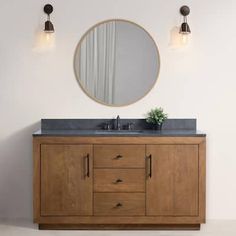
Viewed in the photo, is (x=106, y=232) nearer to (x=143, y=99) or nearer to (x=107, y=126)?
(x=107, y=126)

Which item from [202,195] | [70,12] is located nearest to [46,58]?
[70,12]

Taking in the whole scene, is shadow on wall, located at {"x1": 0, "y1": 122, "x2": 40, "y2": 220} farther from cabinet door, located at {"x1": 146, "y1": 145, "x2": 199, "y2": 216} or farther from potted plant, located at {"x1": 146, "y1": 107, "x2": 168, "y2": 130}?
cabinet door, located at {"x1": 146, "y1": 145, "x2": 199, "y2": 216}

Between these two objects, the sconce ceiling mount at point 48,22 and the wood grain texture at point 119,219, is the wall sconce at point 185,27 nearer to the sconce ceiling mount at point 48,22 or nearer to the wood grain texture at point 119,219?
the sconce ceiling mount at point 48,22

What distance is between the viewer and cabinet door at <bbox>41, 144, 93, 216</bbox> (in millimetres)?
3996

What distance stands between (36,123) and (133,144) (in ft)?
3.31

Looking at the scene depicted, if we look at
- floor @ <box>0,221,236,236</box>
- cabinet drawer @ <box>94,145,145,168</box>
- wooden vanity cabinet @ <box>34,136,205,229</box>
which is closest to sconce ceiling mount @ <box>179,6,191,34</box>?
wooden vanity cabinet @ <box>34,136,205,229</box>

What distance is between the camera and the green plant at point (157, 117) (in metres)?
4.33

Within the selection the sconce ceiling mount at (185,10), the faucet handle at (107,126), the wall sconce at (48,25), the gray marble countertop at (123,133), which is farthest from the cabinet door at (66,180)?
the sconce ceiling mount at (185,10)

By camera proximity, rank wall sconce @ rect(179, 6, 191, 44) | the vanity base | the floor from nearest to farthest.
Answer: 1. the floor
2. the vanity base
3. wall sconce @ rect(179, 6, 191, 44)

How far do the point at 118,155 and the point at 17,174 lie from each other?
3.56 ft

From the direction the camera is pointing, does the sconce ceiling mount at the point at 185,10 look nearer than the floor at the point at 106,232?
No

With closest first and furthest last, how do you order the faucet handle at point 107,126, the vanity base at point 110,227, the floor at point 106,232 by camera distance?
the floor at point 106,232 → the vanity base at point 110,227 → the faucet handle at point 107,126

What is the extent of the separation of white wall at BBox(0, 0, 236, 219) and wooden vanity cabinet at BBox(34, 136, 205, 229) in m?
0.51

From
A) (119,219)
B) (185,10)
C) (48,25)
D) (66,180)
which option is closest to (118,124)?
(66,180)
